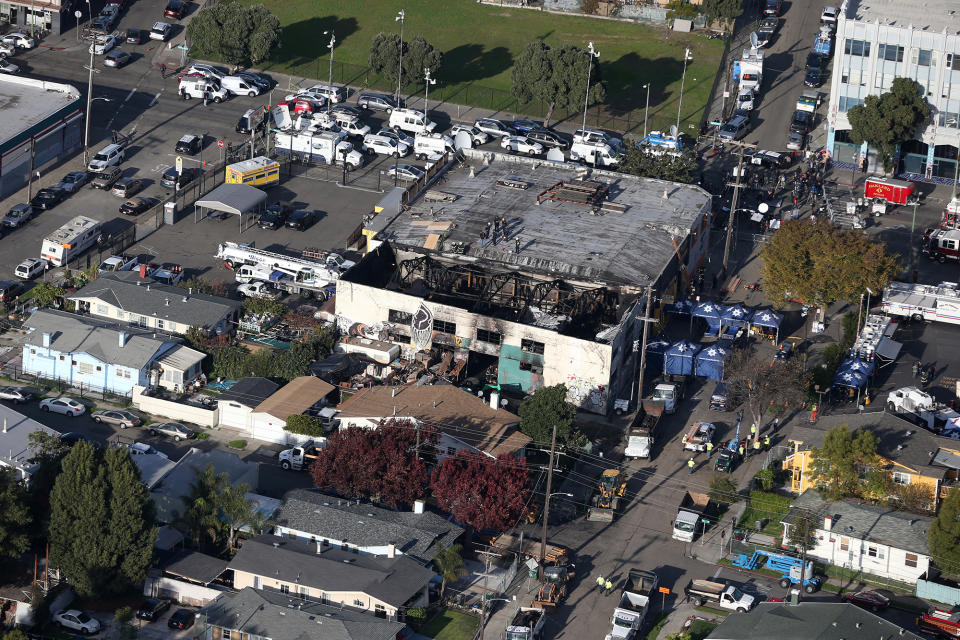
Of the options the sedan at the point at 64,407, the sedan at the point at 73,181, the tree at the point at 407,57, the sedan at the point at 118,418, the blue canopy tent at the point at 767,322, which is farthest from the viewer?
the tree at the point at 407,57

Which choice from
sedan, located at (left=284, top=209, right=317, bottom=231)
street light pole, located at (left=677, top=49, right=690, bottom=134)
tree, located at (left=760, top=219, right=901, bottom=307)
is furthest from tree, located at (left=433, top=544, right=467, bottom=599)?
street light pole, located at (left=677, top=49, right=690, bottom=134)

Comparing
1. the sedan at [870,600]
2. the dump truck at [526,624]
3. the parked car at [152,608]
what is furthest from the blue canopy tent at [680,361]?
the parked car at [152,608]

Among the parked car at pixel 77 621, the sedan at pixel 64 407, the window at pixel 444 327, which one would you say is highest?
the window at pixel 444 327

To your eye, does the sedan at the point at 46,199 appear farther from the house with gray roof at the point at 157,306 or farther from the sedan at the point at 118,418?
the sedan at the point at 118,418

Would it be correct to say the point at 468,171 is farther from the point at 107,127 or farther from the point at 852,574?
the point at 852,574

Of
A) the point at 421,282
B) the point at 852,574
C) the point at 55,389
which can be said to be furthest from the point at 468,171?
the point at 852,574

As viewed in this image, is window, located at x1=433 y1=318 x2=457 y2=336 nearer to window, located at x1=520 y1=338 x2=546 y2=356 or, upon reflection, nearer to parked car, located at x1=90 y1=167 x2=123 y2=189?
window, located at x1=520 y1=338 x2=546 y2=356
